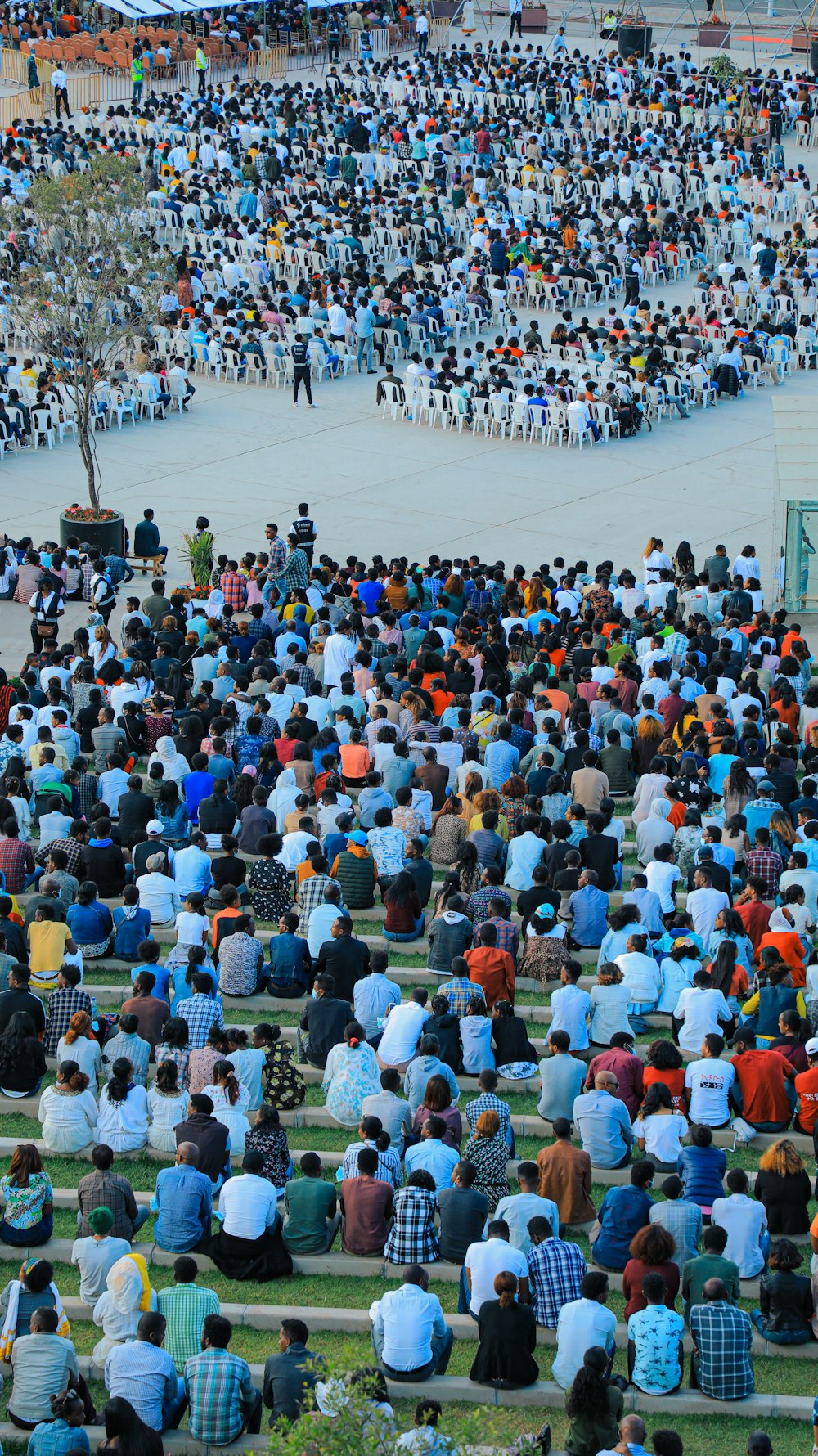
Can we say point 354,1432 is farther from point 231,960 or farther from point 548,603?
point 548,603

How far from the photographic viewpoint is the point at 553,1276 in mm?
10656

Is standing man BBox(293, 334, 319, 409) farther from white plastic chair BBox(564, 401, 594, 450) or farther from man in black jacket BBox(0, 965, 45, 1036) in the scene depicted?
man in black jacket BBox(0, 965, 45, 1036)

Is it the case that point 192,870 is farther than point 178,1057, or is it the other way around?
point 192,870

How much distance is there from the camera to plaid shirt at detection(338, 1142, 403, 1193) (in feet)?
37.6

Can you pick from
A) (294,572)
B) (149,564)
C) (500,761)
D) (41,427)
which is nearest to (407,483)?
(149,564)

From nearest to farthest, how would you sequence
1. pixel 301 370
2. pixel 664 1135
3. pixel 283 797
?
A: 1. pixel 664 1135
2. pixel 283 797
3. pixel 301 370

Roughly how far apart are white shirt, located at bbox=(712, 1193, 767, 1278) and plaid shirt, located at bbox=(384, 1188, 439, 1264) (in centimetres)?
150

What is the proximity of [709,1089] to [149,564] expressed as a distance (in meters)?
14.0

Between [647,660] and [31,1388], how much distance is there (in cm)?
1058

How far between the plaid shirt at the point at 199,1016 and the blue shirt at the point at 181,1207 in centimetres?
148

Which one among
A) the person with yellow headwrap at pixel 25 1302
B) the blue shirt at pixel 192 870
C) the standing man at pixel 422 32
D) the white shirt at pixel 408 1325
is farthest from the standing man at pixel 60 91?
the white shirt at pixel 408 1325

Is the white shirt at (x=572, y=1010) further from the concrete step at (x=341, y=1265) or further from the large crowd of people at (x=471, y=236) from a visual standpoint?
the large crowd of people at (x=471, y=236)

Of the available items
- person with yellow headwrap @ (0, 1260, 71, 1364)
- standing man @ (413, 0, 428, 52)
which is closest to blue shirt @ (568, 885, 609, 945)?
person with yellow headwrap @ (0, 1260, 71, 1364)

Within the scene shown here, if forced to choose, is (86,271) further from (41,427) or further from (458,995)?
(458,995)
